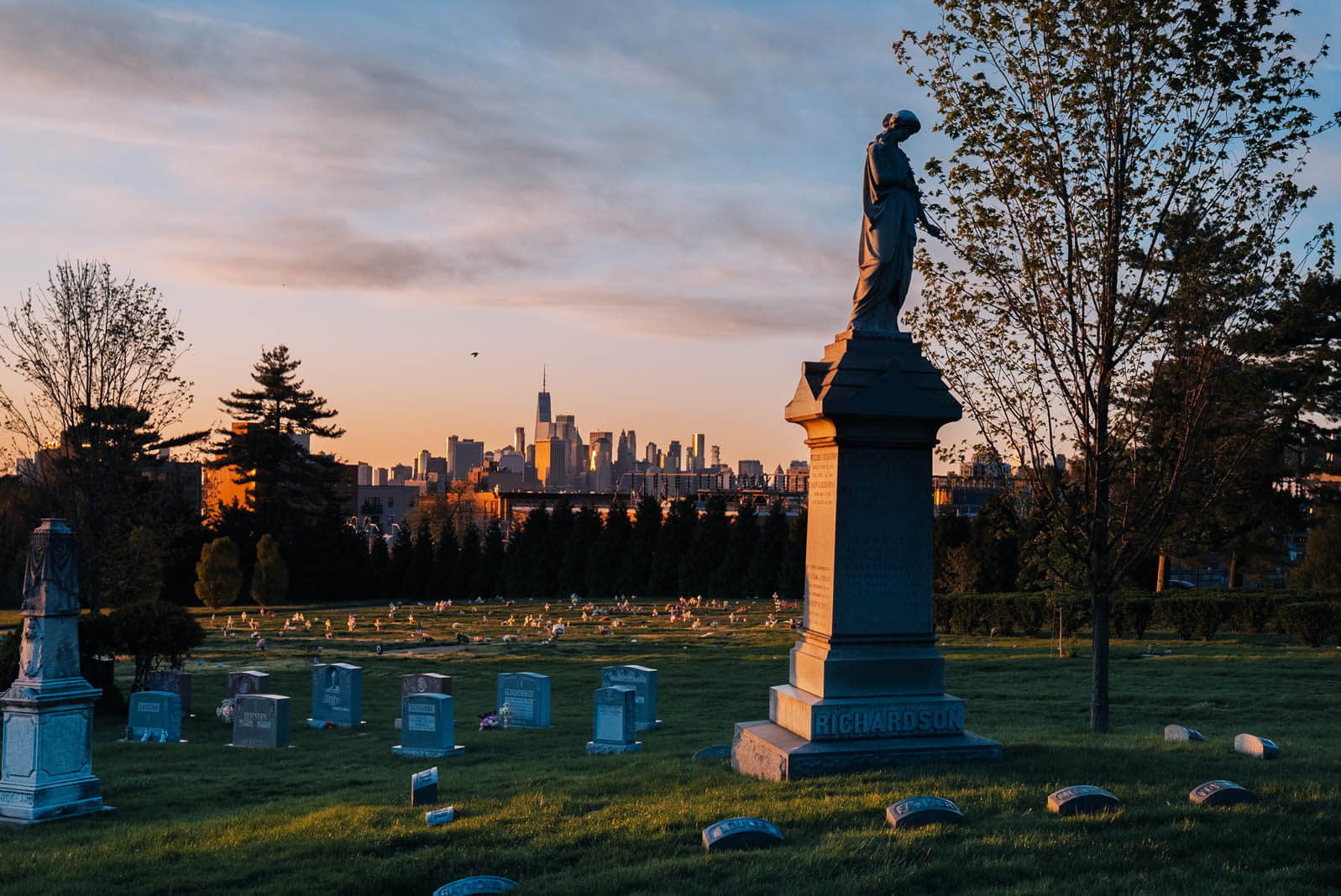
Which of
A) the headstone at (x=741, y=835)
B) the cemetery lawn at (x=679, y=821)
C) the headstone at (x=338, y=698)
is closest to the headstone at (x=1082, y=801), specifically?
the cemetery lawn at (x=679, y=821)

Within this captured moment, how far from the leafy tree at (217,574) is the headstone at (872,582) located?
38556mm

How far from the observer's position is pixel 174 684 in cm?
1694

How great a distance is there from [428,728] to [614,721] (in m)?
2.33

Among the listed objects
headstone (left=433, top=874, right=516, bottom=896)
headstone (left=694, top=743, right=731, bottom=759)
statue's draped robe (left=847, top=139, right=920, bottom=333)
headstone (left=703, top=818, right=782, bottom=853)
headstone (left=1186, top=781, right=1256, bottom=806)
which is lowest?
headstone (left=694, top=743, right=731, bottom=759)

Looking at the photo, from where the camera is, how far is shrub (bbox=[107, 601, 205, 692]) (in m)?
17.8

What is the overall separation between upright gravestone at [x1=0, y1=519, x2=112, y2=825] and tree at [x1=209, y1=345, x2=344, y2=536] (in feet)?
141

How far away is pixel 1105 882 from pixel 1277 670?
53.2 ft

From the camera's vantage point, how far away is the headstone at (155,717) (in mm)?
15229

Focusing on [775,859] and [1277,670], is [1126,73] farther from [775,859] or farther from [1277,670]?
[1277,670]

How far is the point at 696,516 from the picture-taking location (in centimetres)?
5084

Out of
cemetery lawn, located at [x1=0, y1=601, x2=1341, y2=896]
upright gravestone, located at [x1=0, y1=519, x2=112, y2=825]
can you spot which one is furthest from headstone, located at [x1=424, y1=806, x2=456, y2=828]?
upright gravestone, located at [x1=0, y1=519, x2=112, y2=825]

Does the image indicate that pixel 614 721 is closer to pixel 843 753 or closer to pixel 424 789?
pixel 424 789

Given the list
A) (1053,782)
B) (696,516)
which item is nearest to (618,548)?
(696,516)

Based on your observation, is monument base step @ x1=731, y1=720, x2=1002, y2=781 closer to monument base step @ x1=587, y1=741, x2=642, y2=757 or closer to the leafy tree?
monument base step @ x1=587, y1=741, x2=642, y2=757
